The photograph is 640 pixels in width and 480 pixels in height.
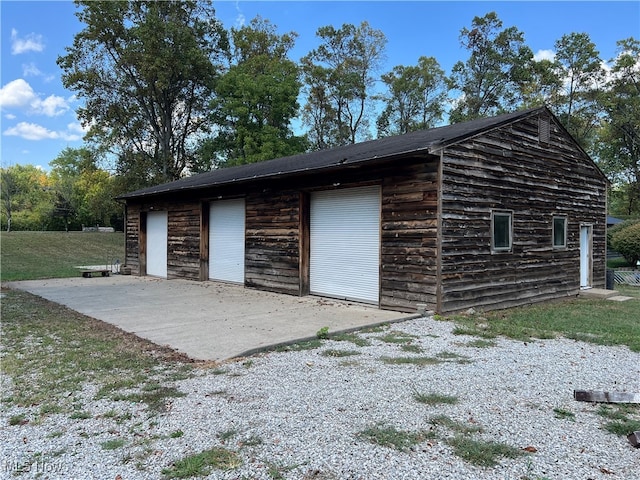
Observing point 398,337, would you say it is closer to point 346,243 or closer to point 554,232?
point 346,243

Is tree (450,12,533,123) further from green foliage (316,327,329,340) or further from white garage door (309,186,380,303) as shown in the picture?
green foliage (316,327,329,340)

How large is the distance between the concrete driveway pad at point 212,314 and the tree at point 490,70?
941 inches

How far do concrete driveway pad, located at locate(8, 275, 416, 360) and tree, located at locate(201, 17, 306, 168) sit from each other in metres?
16.1

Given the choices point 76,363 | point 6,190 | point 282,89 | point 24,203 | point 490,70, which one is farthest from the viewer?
point 24,203

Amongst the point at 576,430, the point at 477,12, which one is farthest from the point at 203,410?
the point at 477,12

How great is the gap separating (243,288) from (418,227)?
5834 millimetres

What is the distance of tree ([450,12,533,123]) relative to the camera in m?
28.9

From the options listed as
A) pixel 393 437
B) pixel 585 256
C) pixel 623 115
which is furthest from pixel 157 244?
pixel 623 115

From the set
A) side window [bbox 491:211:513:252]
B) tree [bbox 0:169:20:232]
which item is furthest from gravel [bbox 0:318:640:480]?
tree [bbox 0:169:20:232]

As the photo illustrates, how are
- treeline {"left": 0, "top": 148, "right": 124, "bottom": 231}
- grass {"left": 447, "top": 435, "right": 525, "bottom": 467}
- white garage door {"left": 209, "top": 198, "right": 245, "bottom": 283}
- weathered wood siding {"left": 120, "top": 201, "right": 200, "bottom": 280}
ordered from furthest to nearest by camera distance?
treeline {"left": 0, "top": 148, "right": 124, "bottom": 231} → weathered wood siding {"left": 120, "top": 201, "right": 200, "bottom": 280} → white garage door {"left": 209, "top": 198, "right": 245, "bottom": 283} → grass {"left": 447, "top": 435, "right": 525, "bottom": 467}

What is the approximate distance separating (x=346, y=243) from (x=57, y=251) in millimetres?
22298

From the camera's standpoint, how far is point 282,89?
88.2ft

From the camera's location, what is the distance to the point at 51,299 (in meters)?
9.72

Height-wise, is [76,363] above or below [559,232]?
below
